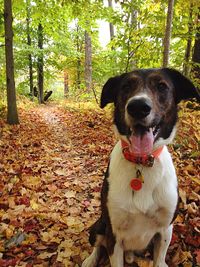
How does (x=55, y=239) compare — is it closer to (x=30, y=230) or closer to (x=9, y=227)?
(x=30, y=230)

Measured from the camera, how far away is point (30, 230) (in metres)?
3.79

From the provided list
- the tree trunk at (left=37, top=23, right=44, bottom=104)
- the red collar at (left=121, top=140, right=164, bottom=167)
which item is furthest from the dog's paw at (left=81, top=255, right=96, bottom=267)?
the tree trunk at (left=37, top=23, right=44, bottom=104)

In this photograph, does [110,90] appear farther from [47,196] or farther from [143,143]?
Result: [47,196]

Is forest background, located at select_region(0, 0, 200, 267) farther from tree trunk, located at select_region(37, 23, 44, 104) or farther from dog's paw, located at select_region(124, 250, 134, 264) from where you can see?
tree trunk, located at select_region(37, 23, 44, 104)

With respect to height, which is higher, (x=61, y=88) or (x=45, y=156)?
(x=45, y=156)

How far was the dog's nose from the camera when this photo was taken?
214cm

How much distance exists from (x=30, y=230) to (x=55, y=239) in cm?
41

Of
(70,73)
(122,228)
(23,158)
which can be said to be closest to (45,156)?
(23,158)

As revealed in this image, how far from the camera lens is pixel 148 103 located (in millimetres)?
2160

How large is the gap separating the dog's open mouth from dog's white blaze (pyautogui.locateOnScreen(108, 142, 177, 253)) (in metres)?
0.23

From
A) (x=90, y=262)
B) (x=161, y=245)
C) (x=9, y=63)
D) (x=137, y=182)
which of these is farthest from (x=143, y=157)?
(x=9, y=63)

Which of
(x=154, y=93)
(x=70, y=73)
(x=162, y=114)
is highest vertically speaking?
(x=154, y=93)

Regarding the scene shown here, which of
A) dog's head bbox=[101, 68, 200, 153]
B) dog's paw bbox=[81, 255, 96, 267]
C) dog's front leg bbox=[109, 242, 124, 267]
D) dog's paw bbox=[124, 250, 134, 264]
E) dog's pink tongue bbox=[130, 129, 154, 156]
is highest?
dog's head bbox=[101, 68, 200, 153]

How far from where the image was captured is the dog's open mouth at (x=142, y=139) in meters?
2.34
